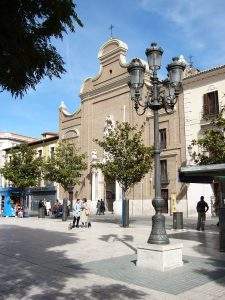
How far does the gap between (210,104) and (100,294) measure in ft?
90.2

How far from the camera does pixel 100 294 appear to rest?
6926 millimetres

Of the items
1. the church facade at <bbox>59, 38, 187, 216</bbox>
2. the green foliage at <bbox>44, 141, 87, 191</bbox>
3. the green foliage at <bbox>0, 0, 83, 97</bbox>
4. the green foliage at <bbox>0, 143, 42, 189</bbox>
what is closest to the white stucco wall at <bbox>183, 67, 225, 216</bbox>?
the church facade at <bbox>59, 38, 187, 216</bbox>

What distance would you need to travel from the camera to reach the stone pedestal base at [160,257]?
8906 mm

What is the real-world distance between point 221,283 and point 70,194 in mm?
37190

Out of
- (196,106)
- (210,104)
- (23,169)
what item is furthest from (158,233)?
(23,169)

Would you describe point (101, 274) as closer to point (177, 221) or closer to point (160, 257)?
point (160, 257)

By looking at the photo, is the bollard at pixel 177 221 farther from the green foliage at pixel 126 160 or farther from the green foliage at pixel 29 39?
the green foliage at pixel 29 39

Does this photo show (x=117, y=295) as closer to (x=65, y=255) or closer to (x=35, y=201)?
(x=65, y=255)

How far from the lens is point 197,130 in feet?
108

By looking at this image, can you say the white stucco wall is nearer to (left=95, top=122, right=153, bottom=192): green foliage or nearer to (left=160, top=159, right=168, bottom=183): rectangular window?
(left=160, top=159, right=168, bottom=183): rectangular window

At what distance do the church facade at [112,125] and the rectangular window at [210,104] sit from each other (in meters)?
2.36

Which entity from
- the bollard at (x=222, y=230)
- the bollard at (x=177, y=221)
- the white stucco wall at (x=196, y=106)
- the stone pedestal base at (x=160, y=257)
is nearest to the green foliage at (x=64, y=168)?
the white stucco wall at (x=196, y=106)

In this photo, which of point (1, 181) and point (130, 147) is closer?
point (130, 147)

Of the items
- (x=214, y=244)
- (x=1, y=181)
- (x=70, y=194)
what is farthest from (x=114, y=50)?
(x=214, y=244)
